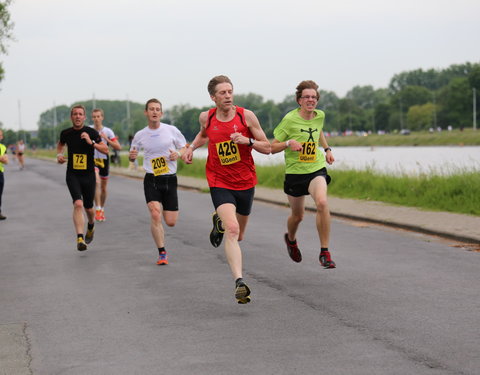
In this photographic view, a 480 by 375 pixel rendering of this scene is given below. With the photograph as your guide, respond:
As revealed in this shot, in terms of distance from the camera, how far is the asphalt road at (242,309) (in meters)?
4.62

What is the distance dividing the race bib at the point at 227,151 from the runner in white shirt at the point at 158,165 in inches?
75.8

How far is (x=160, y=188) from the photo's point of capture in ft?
28.7

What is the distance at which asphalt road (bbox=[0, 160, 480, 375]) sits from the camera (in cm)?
462

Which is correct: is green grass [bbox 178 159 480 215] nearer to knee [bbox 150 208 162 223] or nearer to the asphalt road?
the asphalt road

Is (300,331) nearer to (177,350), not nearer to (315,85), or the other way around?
(177,350)

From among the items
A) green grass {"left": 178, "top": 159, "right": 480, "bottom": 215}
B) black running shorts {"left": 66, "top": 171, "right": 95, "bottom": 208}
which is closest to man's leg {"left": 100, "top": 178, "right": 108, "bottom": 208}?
black running shorts {"left": 66, "top": 171, "right": 95, "bottom": 208}

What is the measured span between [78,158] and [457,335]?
6130mm

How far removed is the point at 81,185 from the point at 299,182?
339 cm

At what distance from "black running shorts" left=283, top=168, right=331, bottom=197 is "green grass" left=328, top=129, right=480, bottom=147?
261 feet

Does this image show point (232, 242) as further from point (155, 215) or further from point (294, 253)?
point (155, 215)

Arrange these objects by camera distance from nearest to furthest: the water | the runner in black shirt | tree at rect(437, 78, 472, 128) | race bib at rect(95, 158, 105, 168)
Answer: the runner in black shirt < race bib at rect(95, 158, 105, 168) < the water < tree at rect(437, 78, 472, 128)

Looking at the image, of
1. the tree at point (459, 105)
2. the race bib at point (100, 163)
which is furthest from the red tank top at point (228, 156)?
the tree at point (459, 105)

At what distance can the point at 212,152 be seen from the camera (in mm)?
6820

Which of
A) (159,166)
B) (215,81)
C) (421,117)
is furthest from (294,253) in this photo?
(421,117)
